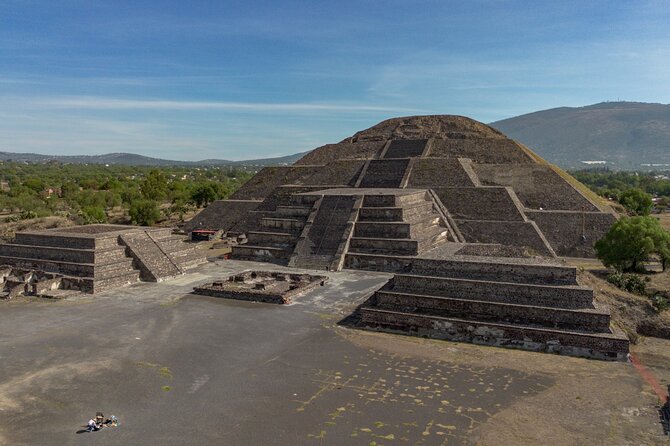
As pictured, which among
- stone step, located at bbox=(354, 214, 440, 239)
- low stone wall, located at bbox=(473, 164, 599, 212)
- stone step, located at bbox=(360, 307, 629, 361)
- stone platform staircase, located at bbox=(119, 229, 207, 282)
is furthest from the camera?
low stone wall, located at bbox=(473, 164, 599, 212)

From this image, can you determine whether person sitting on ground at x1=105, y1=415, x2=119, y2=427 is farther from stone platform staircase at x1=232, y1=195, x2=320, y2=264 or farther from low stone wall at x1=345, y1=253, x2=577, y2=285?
stone platform staircase at x1=232, y1=195, x2=320, y2=264

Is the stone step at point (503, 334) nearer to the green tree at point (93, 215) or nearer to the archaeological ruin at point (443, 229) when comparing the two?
the archaeological ruin at point (443, 229)

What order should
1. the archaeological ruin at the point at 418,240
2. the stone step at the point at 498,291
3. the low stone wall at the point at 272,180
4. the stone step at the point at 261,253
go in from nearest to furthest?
the stone step at the point at 498,291, the archaeological ruin at the point at 418,240, the stone step at the point at 261,253, the low stone wall at the point at 272,180

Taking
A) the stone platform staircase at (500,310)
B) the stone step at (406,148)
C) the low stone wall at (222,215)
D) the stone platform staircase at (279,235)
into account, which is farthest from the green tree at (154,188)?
the stone platform staircase at (500,310)

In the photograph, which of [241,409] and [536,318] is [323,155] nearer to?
[536,318]

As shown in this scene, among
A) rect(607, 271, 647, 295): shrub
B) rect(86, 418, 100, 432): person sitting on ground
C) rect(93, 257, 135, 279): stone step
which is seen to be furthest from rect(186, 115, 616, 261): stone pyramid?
rect(86, 418, 100, 432): person sitting on ground

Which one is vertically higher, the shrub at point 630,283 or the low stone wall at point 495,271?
the low stone wall at point 495,271

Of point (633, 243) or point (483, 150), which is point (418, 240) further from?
point (483, 150)
